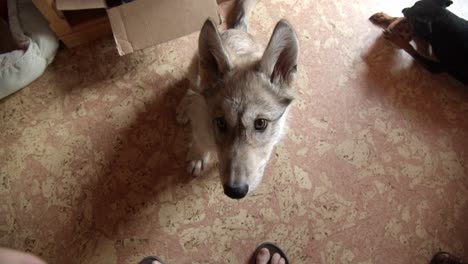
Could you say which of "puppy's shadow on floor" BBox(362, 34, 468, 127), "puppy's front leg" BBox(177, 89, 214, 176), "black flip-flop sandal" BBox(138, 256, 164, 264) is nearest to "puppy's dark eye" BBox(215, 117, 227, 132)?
"puppy's front leg" BBox(177, 89, 214, 176)

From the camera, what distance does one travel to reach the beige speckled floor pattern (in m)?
2.81

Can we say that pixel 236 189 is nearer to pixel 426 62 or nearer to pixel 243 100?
pixel 243 100

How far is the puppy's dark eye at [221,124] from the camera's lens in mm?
2176

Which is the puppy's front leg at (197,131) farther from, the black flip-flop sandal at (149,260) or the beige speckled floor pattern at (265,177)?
the black flip-flop sandal at (149,260)

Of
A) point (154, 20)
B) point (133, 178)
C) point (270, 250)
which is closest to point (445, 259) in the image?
point (270, 250)

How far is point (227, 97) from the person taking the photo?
2109mm

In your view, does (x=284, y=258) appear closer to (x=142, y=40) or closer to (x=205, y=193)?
(x=205, y=193)

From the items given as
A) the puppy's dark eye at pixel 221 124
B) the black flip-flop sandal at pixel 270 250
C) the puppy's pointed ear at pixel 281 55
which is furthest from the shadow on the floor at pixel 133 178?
the puppy's pointed ear at pixel 281 55

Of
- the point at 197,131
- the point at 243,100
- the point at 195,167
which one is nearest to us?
the point at 243,100

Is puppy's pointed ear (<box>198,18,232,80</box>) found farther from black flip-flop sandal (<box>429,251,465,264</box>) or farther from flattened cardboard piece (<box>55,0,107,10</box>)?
black flip-flop sandal (<box>429,251,465,264</box>)

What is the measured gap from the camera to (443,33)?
10.4ft

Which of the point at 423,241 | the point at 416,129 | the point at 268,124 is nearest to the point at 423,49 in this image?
the point at 416,129

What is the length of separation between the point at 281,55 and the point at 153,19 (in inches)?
48.8

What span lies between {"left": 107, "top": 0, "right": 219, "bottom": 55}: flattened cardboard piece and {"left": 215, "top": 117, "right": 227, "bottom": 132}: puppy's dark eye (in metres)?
1.05
